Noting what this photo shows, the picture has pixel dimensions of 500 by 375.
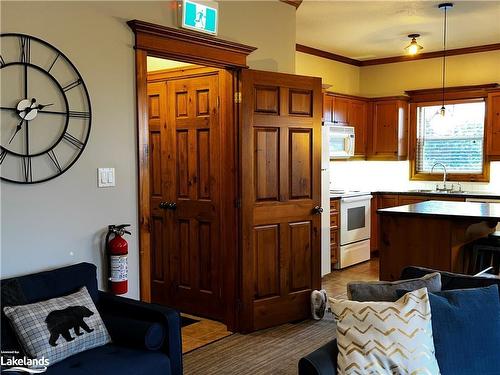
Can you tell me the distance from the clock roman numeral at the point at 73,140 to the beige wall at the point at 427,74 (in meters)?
5.73

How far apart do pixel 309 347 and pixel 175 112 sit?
7.64 feet

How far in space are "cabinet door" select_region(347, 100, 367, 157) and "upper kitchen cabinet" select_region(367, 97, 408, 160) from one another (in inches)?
4.2

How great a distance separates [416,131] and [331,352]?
5995mm

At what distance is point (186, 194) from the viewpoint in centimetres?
450

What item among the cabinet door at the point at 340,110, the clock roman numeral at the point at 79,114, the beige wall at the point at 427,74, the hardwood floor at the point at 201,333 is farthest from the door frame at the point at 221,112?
the beige wall at the point at 427,74

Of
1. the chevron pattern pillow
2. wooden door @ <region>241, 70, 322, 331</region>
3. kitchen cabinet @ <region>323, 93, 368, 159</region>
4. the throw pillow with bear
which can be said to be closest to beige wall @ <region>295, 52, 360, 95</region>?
kitchen cabinet @ <region>323, 93, 368, 159</region>

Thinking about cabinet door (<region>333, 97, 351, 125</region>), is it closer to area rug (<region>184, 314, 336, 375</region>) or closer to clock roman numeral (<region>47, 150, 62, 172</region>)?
area rug (<region>184, 314, 336, 375</region>)

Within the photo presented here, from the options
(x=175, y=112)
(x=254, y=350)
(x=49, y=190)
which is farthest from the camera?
(x=175, y=112)

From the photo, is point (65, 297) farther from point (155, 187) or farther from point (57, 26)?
point (155, 187)

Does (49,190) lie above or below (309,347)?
above

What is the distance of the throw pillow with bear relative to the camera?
2.27 m

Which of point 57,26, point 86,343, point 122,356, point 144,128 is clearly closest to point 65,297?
point 86,343

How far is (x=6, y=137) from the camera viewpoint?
8.64 ft

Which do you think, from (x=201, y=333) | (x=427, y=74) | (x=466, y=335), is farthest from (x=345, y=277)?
(x=466, y=335)
